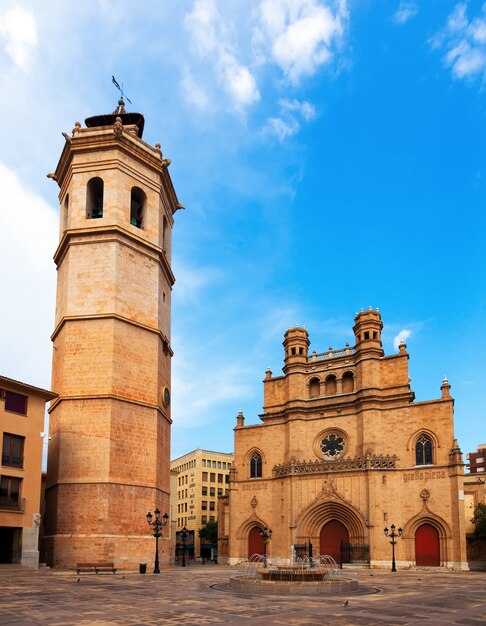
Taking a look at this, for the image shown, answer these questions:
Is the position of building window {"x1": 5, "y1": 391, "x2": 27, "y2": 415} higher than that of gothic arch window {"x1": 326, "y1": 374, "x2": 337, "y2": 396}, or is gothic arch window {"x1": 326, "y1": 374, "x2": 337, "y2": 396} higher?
gothic arch window {"x1": 326, "y1": 374, "x2": 337, "y2": 396}

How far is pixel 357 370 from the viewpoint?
46750 mm

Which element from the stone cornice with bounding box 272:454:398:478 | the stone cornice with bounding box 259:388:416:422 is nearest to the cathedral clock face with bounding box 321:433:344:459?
the stone cornice with bounding box 272:454:398:478

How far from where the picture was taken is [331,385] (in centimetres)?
4850

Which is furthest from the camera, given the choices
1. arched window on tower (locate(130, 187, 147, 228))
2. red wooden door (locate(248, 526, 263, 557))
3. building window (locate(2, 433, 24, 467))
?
red wooden door (locate(248, 526, 263, 557))

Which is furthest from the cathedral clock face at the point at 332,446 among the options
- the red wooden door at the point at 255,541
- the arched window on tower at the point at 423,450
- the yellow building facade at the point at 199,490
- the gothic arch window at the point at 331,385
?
the yellow building facade at the point at 199,490

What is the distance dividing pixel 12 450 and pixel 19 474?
3.71 ft

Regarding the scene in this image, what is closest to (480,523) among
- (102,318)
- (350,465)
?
(350,465)

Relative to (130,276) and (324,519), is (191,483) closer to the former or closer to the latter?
(324,519)

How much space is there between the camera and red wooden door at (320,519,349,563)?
1713 inches

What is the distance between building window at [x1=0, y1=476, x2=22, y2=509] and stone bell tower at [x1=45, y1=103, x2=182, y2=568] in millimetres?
2467

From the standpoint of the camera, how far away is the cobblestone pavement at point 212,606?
12469 mm

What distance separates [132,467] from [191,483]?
58.5 meters

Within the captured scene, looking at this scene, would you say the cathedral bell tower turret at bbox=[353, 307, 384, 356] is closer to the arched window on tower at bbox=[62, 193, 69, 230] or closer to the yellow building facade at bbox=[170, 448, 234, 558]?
the arched window on tower at bbox=[62, 193, 69, 230]

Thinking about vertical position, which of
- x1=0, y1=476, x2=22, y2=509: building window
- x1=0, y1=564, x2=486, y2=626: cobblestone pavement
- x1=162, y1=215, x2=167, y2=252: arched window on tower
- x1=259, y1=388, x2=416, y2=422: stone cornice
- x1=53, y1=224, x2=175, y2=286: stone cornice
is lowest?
x1=0, y1=564, x2=486, y2=626: cobblestone pavement
